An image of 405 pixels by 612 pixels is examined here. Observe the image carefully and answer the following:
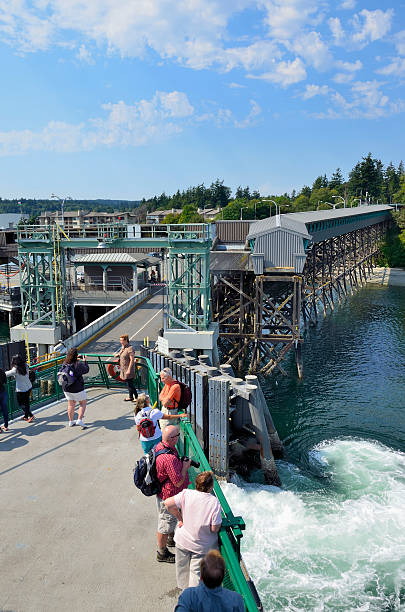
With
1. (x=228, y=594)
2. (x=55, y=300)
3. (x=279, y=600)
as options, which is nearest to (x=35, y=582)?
(x=228, y=594)

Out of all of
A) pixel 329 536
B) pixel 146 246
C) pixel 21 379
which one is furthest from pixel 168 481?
pixel 146 246

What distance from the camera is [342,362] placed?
30453 mm

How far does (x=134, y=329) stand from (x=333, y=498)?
575 inches

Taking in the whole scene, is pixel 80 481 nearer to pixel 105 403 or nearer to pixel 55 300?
pixel 105 403

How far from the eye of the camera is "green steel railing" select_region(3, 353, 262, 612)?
4.20 metres

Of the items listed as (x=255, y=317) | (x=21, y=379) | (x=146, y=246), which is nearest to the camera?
(x=21, y=379)

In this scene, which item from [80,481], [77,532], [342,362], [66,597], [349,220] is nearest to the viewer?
[66,597]

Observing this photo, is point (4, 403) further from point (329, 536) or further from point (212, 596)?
point (329, 536)

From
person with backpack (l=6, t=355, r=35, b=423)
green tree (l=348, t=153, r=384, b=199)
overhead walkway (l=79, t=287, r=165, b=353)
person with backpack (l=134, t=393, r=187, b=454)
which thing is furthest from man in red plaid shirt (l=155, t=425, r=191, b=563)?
green tree (l=348, t=153, r=384, b=199)

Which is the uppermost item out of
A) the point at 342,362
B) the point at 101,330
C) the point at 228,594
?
the point at 228,594

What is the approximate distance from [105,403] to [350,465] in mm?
10054

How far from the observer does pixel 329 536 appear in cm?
1231

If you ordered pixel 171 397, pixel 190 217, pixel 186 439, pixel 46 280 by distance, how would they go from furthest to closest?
pixel 190 217 < pixel 46 280 < pixel 171 397 < pixel 186 439

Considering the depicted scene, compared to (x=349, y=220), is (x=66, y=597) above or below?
below
